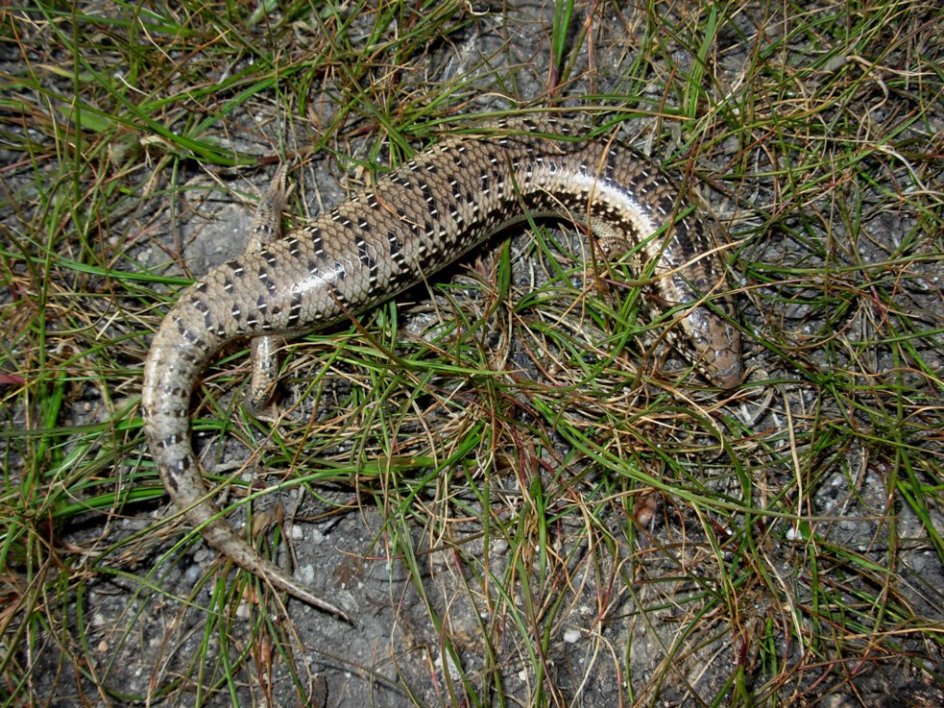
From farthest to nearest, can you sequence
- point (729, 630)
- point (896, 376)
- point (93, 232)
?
point (93, 232), point (896, 376), point (729, 630)

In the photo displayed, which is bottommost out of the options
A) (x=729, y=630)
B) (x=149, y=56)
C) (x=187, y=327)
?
(x=729, y=630)

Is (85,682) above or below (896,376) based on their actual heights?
below

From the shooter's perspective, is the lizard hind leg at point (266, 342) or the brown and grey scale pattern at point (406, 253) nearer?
the brown and grey scale pattern at point (406, 253)

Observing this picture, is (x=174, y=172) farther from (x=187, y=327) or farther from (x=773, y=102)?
(x=773, y=102)

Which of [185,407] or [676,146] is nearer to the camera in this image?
[185,407]

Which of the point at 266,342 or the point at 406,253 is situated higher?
the point at 406,253

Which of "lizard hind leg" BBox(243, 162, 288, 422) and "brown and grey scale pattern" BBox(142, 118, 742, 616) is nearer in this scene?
"brown and grey scale pattern" BBox(142, 118, 742, 616)

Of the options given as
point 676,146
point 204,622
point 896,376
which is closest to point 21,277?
point 204,622

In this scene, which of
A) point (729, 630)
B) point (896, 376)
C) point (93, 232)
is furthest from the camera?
point (93, 232)
